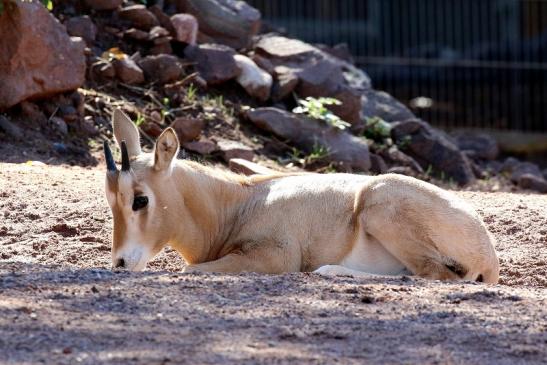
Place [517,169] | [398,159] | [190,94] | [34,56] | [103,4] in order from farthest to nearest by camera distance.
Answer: [517,169] < [103,4] < [398,159] < [190,94] < [34,56]

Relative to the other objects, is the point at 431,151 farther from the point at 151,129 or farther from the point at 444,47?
the point at 444,47

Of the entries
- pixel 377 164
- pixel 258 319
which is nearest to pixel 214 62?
pixel 377 164

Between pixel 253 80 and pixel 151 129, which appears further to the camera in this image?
pixel 253 80

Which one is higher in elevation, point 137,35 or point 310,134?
point 137,35

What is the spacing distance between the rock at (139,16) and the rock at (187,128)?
1.81 meters

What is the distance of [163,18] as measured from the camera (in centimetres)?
1287

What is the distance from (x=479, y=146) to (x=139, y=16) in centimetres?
477

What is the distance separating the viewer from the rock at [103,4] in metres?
12.7

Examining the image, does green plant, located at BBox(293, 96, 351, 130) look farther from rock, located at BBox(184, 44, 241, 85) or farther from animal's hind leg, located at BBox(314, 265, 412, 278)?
animal's hind leg, located at BBox(314, 265, 412, 278)

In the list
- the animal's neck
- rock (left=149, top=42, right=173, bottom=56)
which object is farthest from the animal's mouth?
rock (left=149, top=42, right=173, bottom=56)

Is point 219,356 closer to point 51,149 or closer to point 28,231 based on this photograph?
point 28,231

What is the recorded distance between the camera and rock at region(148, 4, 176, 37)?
12820 mm

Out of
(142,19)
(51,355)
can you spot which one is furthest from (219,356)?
Answer: (142,19)

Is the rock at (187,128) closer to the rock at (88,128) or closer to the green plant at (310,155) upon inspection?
the rock at (88,128)
